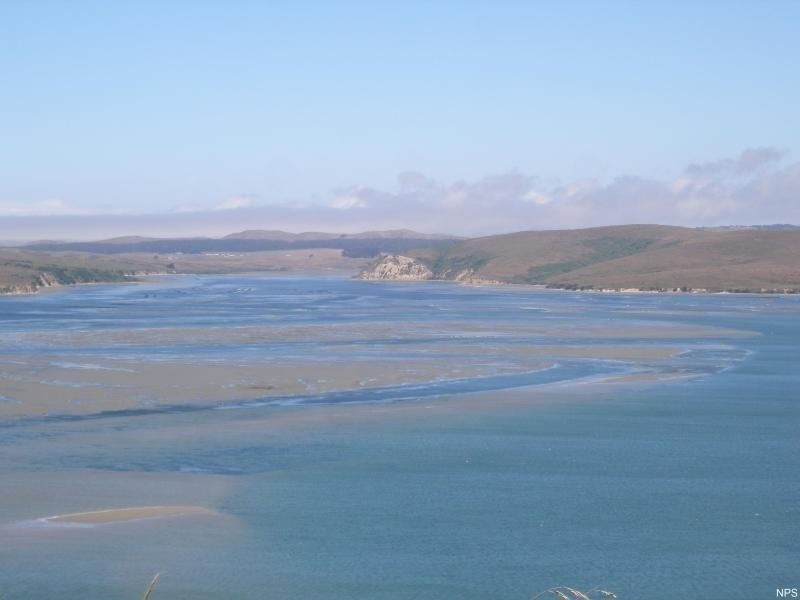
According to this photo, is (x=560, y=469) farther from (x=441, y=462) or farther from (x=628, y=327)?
(x=628, y=327)

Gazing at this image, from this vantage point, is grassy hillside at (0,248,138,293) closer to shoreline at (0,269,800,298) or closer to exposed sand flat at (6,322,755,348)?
shoreline at (0,269,800,298)

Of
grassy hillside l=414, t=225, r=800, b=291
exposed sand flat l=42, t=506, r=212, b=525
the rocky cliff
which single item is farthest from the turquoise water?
the rocky cliff

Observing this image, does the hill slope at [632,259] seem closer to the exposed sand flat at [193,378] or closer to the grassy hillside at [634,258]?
the grassy hillside at [634,258]

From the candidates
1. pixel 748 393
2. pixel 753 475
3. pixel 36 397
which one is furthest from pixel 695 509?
pixel 36 397

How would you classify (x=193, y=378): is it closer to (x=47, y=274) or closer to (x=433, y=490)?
(x=433, y=490)

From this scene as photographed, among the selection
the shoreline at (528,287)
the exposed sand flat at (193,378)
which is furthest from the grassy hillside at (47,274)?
the exposed sand flat at (193,378)

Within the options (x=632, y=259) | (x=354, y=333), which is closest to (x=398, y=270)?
(x=632, y=259)
